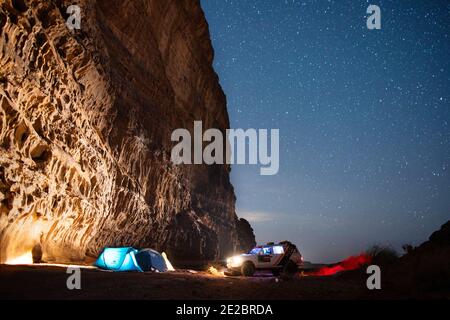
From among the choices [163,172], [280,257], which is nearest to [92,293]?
[280,257]

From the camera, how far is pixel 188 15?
3503 cm

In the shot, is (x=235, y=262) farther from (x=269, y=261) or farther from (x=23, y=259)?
(x=23, y=259)

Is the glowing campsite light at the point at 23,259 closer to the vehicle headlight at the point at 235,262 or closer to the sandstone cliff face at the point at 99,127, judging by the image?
the sandstone cliff face at the point at 99,127

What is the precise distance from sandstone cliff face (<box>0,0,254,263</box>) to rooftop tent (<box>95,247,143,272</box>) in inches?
79.0

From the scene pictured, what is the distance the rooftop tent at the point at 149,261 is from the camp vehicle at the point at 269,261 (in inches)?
166

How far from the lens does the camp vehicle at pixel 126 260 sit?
48.8 ft

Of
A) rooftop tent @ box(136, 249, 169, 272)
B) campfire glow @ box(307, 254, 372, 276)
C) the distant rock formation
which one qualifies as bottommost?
campfire glow @ box(307, 254, 372, 276)

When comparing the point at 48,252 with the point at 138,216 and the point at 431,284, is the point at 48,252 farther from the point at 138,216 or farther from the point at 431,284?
the point at 431,284

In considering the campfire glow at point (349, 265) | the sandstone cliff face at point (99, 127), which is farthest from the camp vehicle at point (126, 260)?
the campfire glow at point (349, 265)

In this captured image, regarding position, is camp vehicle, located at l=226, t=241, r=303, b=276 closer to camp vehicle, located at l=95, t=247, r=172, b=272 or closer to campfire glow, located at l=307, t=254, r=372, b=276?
camp vehicle, located at l=95, t=247, r=172, b=272

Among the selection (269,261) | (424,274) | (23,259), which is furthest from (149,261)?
(424,274)

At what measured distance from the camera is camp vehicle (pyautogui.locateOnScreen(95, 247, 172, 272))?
14887mm

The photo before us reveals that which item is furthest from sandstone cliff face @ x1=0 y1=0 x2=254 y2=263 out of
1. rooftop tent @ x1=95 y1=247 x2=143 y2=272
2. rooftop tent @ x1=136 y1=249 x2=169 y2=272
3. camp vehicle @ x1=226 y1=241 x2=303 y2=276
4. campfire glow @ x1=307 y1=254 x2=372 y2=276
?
campfire glow @ x1=307 y1=254 x2=372 y2=276
